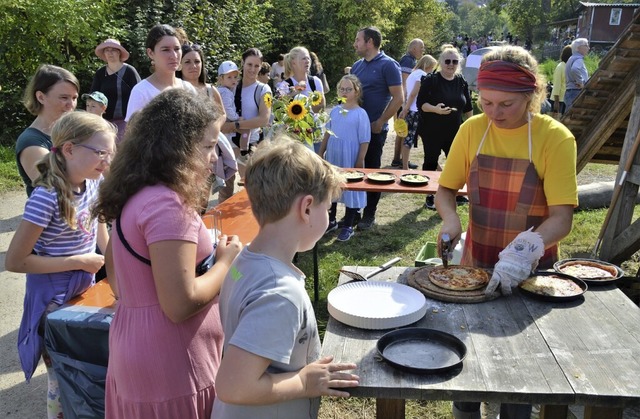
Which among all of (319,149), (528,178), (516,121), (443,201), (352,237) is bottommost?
(352,237)

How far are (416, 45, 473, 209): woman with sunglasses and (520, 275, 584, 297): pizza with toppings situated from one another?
15.7ft

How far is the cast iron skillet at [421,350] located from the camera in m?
1.66

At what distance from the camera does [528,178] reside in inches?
95.4

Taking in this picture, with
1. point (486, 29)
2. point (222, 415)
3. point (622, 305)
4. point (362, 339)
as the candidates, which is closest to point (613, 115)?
point (622, 305)

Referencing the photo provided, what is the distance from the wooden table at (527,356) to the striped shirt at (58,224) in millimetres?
1328

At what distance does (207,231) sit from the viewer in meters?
1.88

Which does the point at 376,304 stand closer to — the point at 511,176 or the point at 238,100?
the point at 511,176

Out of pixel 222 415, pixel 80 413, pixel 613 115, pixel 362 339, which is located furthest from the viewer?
pixel 613 115

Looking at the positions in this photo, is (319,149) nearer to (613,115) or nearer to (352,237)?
(352,237)

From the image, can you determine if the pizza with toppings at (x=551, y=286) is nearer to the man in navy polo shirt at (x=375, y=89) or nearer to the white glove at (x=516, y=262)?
the white glove at (x=516, y=262)

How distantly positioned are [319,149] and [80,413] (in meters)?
4.25

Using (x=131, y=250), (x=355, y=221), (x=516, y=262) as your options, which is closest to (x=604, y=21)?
(x=355, y=221)

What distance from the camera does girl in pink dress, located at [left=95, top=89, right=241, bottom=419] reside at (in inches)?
64.7

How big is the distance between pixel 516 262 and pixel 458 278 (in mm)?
242
